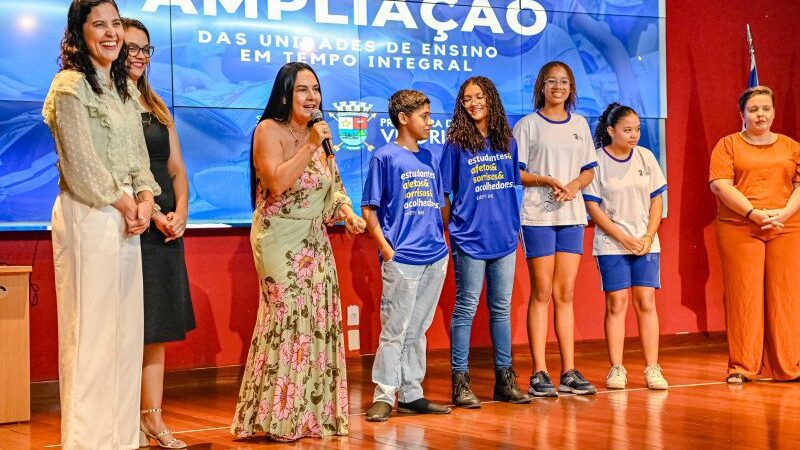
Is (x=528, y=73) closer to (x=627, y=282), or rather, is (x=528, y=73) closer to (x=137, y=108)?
(x=627, y=282)

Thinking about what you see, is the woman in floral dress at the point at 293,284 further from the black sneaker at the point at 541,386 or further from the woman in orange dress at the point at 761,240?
the woman in orange dress at the point at 761,240

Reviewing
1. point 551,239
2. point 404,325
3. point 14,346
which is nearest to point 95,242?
point 404,325

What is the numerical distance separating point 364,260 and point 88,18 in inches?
117

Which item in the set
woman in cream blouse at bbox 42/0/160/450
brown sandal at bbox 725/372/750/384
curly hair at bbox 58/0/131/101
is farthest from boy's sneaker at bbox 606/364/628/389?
curly hair at bbox 58/0/131/101

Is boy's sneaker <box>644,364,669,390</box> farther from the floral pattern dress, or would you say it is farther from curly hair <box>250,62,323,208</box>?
curly hair <box>250,62,323,208</box>

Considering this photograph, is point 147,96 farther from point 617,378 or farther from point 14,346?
point 617,378

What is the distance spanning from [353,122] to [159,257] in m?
2.20

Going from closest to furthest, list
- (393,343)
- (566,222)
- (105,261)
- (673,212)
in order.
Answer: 1. (105,261)
2. (393,343)
3. (566,222)
4. (673,212)

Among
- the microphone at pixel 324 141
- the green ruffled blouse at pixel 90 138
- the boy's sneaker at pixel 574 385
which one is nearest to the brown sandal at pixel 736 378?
the boy's sneaker at pixel 574 385

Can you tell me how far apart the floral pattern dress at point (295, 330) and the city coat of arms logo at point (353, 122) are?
1734mm

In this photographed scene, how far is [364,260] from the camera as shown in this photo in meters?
5.84

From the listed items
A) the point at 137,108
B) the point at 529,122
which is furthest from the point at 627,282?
the point at 137,108

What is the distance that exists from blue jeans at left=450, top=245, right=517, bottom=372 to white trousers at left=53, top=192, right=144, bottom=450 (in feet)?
6.10

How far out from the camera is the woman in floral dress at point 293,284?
3.83 meters
